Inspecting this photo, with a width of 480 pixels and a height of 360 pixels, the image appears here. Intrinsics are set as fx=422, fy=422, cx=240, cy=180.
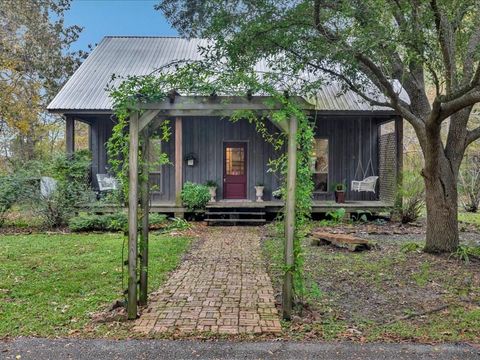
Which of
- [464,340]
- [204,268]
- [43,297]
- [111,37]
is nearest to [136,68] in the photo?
[111,37]

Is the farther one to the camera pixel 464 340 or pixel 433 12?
pixel 433 12

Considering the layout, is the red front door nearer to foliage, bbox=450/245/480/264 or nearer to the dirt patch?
the dirt patch

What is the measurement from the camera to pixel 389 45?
5.95 m

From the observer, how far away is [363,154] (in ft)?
46.2

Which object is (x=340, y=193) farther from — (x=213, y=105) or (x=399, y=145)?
(x=213, y=105)

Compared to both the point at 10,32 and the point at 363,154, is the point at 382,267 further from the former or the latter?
the point at 10,32

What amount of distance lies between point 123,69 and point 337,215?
8710 millimetres

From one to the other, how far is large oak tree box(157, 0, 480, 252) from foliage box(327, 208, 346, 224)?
4.09m

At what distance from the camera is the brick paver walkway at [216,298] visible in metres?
4.29

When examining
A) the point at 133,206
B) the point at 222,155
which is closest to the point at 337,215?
the point at 222,155

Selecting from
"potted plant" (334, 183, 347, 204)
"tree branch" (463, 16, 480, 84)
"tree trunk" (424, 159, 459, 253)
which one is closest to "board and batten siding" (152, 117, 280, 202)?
"potted plant" (334, 183, 347, 204)

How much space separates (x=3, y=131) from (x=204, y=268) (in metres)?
18.5

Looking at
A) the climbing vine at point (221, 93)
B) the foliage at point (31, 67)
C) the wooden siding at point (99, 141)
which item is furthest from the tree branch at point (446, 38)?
the foliage at point (31, 67)

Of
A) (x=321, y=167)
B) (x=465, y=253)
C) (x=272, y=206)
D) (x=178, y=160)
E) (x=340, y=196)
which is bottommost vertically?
(x=465, y=253)
